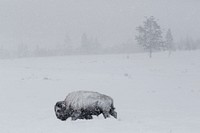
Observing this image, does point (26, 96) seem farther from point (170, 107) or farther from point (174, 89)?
point (174, 89)

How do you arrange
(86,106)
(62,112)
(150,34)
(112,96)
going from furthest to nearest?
(150,34) < (112,96) < (62,112) < (86,106)

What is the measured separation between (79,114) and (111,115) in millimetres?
1429

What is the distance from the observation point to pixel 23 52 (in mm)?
127250

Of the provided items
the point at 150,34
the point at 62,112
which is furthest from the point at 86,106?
the point at 150,34

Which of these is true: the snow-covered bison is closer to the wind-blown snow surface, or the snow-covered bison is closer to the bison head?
the bison head

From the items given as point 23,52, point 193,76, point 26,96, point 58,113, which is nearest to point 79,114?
point 58,113

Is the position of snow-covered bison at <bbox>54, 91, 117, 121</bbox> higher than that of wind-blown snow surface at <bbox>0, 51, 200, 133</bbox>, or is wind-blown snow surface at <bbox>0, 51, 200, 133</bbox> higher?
snow-covered bison at <bbox>54, 91, 117, 121</bbox>

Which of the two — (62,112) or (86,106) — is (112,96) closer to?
(62,112)

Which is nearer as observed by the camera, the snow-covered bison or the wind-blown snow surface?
the wind-blown snow surface

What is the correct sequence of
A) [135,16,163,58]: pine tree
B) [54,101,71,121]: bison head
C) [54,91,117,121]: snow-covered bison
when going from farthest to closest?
[135,16,163,58]: pine tree → [54,101,71,121]: bison head → [54,91,117,121]: snow-covered bison

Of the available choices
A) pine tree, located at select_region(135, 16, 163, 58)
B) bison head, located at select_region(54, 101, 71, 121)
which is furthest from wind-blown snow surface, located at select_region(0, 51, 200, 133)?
pine tree, located at select_region(135, 16, 163, 58)

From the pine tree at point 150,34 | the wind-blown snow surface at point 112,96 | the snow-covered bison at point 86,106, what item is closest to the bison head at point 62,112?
the snow-covered bison at point 86,106

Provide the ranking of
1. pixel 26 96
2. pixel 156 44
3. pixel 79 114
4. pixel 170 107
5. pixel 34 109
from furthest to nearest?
pixel 156 44 < pixel 26 96 < pixel 170 107 < pixel 34 109 < pixel 79 114

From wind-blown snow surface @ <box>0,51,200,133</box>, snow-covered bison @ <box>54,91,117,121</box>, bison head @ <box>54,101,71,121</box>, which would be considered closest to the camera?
wind-blown snow surface @ <box>0,51,200,133</box>
